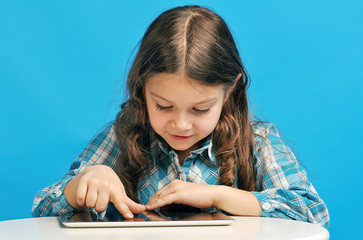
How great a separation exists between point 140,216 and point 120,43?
1.31m

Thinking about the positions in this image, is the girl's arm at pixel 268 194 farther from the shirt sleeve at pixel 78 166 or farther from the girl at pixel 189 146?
the shirt sleeve at pixel 78 166

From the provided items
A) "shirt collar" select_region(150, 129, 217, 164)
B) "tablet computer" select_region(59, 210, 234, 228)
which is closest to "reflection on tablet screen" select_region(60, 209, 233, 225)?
"tablet computer" select_region(59, 210, 234, 228)

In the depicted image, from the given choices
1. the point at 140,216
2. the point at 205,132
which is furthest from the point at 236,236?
the point at 205,132

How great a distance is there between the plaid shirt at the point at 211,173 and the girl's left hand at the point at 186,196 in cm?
9

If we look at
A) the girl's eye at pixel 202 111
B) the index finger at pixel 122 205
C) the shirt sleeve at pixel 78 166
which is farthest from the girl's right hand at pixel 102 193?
the girl's eye at pixel 202 111

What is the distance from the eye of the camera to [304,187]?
1.16m

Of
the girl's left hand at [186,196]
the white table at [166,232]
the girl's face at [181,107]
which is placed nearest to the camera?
the white table at [166,232]

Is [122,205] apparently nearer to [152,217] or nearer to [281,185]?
[152,217]

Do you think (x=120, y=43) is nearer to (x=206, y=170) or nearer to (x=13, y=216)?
(x=13, y=216)

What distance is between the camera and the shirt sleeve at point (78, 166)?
1.08 meters

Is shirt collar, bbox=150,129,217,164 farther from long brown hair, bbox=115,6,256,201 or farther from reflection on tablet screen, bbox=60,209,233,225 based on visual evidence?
reflection on tablet screen, bbox=60,209,233,225

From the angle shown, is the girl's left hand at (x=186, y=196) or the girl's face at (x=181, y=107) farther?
the girl's face at (x=181, y=107)

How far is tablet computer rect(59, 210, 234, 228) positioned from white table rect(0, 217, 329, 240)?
1 cm

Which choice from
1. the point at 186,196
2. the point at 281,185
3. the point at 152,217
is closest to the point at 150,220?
the point at 152,217
